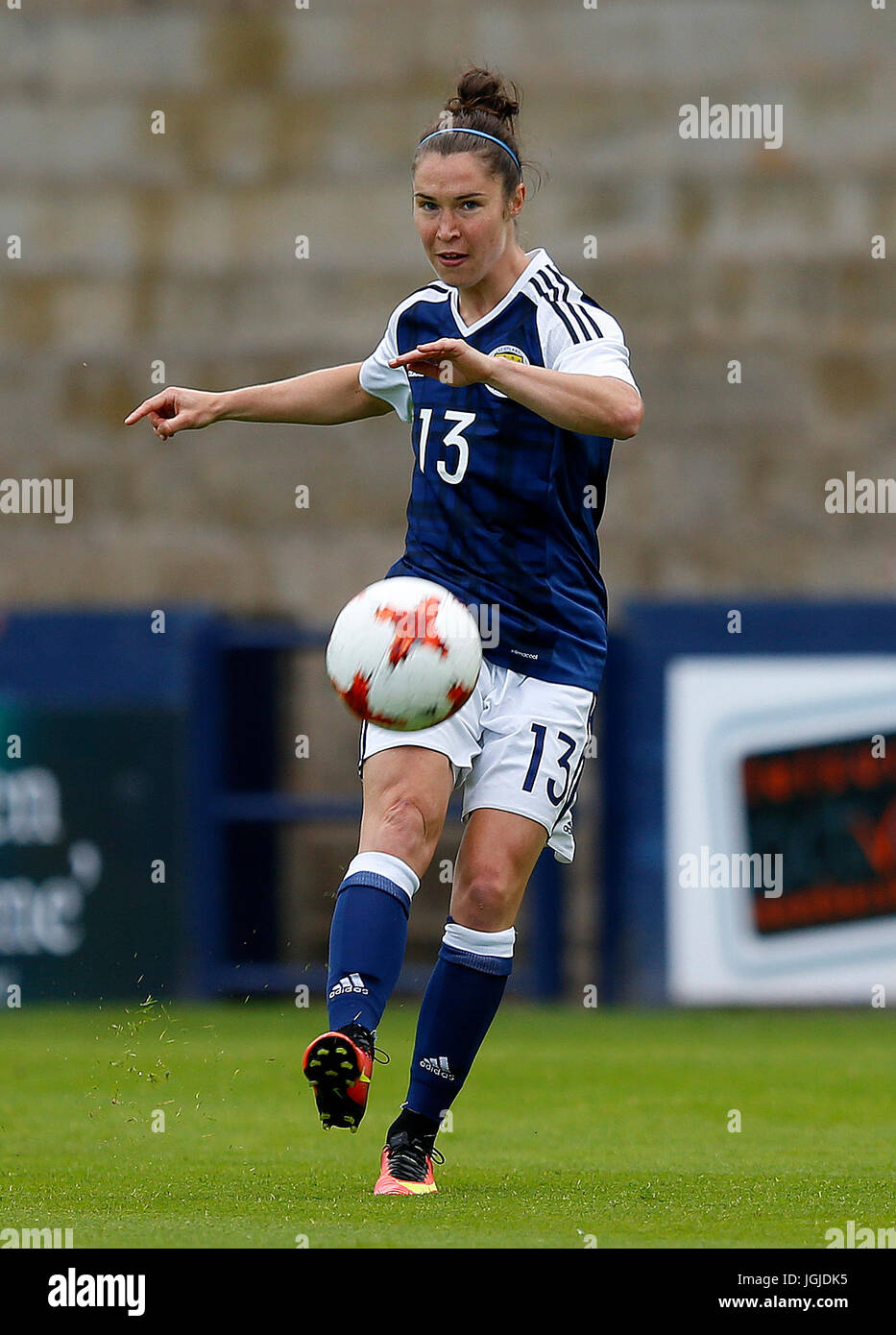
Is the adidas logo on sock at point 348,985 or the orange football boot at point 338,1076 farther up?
the adidas logo on sock at point 348,985

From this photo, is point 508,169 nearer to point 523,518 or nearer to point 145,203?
point 523,518

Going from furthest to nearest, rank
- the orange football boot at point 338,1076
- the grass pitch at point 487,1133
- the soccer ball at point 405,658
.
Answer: the soccer ball at point 405,658, the grass pitch at point 487,1133, the orange football boot at point 338,1076

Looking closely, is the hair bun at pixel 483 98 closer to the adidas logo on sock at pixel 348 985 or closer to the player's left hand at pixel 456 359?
the player's left hand at pixel 456 359

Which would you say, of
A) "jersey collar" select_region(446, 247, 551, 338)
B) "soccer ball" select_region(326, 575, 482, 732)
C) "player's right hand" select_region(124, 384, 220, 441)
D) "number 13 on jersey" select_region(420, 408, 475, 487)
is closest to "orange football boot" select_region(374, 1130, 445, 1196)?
"soccer ball" select_region(326, 575, 482, 732)

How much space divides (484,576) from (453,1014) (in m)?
0.92

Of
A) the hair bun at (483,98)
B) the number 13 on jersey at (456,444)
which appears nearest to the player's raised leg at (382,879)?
the number 13 on jersey at (456,444)

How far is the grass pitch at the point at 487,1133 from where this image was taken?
4.21 m

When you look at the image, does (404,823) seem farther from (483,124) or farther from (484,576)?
(483,124)

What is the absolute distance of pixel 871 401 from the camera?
11523mm

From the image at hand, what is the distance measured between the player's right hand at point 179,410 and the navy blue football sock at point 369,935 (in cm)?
102

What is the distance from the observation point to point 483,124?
4.65 metres

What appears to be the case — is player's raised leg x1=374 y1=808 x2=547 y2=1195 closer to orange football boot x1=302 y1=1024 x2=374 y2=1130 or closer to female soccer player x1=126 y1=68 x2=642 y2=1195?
female soccer player x1=126 y1=68 x2=642 y2=1195

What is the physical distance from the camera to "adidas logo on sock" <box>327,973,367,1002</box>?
4.30 meters

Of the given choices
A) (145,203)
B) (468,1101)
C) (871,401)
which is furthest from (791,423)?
(468,1101)
